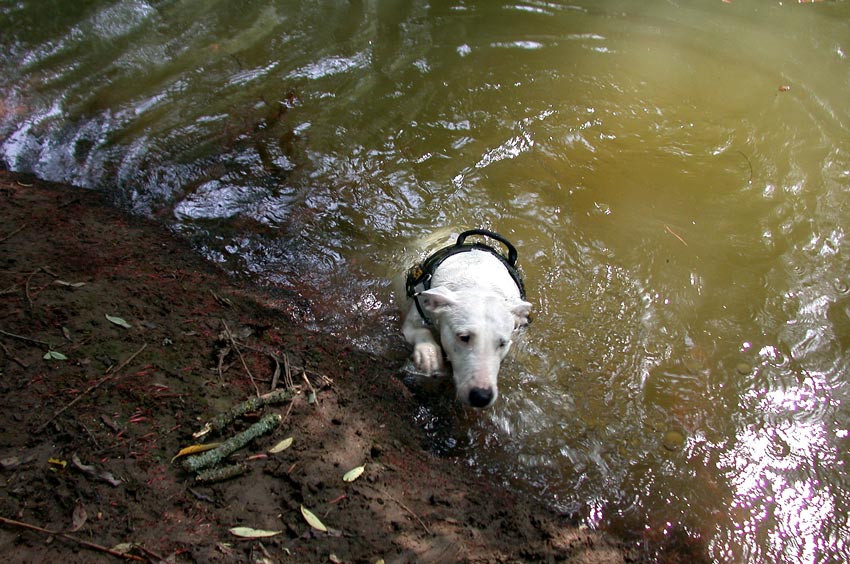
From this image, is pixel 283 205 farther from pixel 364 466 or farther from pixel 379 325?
pixel 364 466

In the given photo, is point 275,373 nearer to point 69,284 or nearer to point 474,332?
point 474,332

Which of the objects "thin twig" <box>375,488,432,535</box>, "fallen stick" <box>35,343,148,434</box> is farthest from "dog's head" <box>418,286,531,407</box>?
"fallen stick" <box>35,343,148,434</box>

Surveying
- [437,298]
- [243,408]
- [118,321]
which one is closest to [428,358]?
[437,298]

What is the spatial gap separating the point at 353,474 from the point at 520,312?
6.79 ft

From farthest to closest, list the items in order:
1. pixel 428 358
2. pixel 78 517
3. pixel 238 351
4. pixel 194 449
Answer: pixel 428 358
pixel 238 351
pixel 194 449
pixel 78 517

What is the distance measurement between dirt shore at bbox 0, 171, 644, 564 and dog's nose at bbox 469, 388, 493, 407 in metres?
0.51

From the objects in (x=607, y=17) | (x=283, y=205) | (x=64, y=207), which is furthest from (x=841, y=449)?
(x=607, y=17)

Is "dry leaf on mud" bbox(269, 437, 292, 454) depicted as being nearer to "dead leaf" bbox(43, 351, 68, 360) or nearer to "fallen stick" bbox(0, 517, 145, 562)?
"fallen stick" bbox(0, 517, 145, 562)

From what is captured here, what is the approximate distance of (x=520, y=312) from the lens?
4676mm

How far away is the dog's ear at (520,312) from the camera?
4.60 m

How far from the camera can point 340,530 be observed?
2.99 metres

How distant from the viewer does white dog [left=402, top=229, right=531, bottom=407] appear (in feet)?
14.0

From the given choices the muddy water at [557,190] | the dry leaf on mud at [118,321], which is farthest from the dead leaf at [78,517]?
the muddy water at [557,190]

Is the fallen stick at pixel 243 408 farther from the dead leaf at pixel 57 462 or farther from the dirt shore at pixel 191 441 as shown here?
the dead leaf at pixel 57 462
